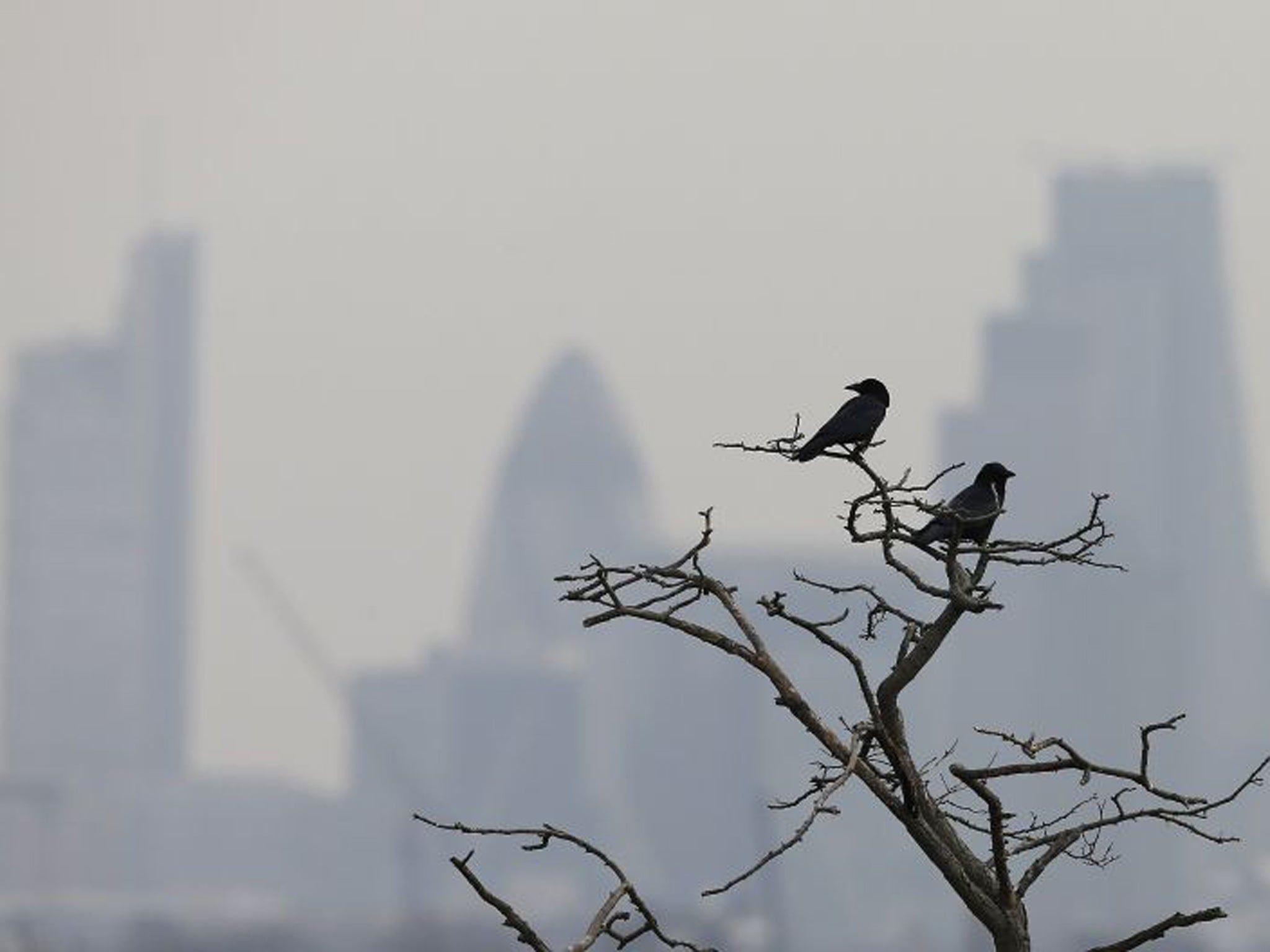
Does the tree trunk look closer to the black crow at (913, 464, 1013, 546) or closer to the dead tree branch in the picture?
the dead tree branch

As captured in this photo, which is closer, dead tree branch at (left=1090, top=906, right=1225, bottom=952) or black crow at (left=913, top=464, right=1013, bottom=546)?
dead tree branch at (left=1090, top=906, right=1225, bottom=952)

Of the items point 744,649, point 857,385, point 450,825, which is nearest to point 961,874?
point 744,649

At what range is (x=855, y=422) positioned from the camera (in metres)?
19.0

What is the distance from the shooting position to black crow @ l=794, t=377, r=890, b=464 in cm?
1827

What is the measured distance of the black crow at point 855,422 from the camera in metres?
18.3

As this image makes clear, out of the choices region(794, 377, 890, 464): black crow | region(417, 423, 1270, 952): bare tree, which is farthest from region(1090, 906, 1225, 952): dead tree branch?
region(794, 377, 890, 464): black crow

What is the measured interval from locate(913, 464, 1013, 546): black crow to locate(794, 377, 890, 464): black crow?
751 mm

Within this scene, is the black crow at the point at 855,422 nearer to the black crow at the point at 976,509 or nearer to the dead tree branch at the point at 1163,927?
the black crow at the point at 976,509

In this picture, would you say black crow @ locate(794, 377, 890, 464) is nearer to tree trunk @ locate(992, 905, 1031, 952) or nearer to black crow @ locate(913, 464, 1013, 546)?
black crow @ locate(913, 464, 1013, 546)

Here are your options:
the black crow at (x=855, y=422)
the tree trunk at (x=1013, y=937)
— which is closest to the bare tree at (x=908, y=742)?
the tree trunk at (x=1013, y=937)

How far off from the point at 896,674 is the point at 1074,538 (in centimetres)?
103

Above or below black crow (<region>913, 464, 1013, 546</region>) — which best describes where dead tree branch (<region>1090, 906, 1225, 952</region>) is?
below

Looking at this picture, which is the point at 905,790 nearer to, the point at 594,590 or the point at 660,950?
the point at 594,590

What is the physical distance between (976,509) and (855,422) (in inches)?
79.6
